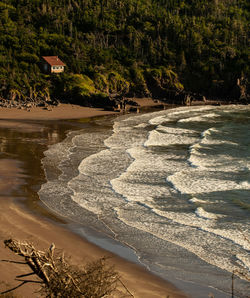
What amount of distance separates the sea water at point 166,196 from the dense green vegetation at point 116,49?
1352 inches

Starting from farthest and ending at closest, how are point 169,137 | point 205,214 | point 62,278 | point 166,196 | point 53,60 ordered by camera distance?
1. point 53,60
2. point 169,137
3. point 166,196
4. point 205,214
5. point 62,278

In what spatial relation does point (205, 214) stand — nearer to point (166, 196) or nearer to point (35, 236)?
point (166, 196)

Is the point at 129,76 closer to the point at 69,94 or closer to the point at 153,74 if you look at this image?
the point at 153,74

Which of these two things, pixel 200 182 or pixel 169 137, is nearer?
pixel 200 182

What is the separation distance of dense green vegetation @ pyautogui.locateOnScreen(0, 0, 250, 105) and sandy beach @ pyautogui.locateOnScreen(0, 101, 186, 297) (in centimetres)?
4341

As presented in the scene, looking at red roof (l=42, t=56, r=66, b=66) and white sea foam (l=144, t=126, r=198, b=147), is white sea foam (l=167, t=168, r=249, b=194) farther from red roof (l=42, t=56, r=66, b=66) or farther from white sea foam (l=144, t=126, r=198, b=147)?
red roof (l=42, t=56, r=66, b=66)

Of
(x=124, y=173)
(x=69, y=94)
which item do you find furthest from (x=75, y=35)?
(x=124, y=173)

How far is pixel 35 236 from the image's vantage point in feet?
59.4

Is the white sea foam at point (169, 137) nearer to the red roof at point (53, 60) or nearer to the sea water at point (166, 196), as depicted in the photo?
the sea water at point (166, 196)

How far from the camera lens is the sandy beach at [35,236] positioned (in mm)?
13969

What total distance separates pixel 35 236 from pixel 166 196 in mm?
8519

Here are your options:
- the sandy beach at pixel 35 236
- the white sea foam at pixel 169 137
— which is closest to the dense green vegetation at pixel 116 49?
the white sea foam at pixel 169 137

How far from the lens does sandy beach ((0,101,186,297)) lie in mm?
13969

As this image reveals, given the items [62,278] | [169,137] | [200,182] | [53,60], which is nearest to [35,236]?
[62,278]
